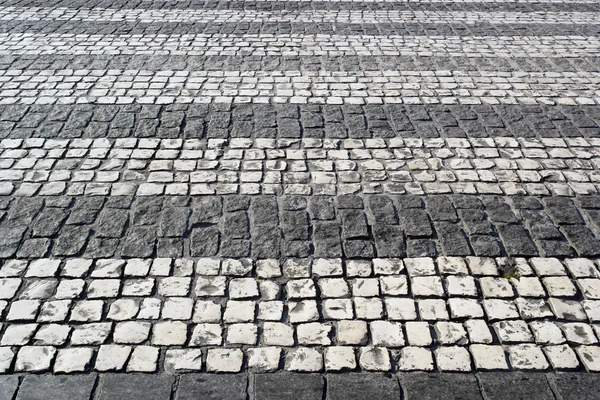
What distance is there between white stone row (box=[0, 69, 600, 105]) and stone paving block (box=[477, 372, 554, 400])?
4.26 m

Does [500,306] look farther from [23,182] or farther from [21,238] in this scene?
[23,182]

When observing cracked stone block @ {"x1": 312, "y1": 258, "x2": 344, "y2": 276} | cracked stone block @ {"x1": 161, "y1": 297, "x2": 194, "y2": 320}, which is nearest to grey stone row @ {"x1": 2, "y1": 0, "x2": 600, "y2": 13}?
cracked stone block @ {"x1": 312, "y1": 258, "x2": 344, "y2": 276}

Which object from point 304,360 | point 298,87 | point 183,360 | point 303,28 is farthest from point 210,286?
point 303,28

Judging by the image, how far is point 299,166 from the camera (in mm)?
6102

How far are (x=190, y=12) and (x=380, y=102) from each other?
4.81 metres

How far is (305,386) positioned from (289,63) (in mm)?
5687

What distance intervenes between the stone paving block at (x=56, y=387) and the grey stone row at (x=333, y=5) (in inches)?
332

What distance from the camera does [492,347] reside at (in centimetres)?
407

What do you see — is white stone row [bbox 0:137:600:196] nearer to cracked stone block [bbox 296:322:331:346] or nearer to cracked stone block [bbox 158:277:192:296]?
cracked stone block [bbox 158:277:192:296]

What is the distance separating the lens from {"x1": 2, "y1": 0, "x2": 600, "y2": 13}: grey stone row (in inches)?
433

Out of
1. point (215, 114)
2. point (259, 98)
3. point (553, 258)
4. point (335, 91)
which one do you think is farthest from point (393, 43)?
point (553, 258)

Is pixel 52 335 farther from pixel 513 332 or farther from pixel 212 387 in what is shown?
pixel 513 332

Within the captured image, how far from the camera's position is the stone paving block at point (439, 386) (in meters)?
3.73

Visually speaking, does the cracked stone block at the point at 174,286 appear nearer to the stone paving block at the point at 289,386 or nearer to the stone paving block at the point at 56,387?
the stone paving block at the point at 56,387
